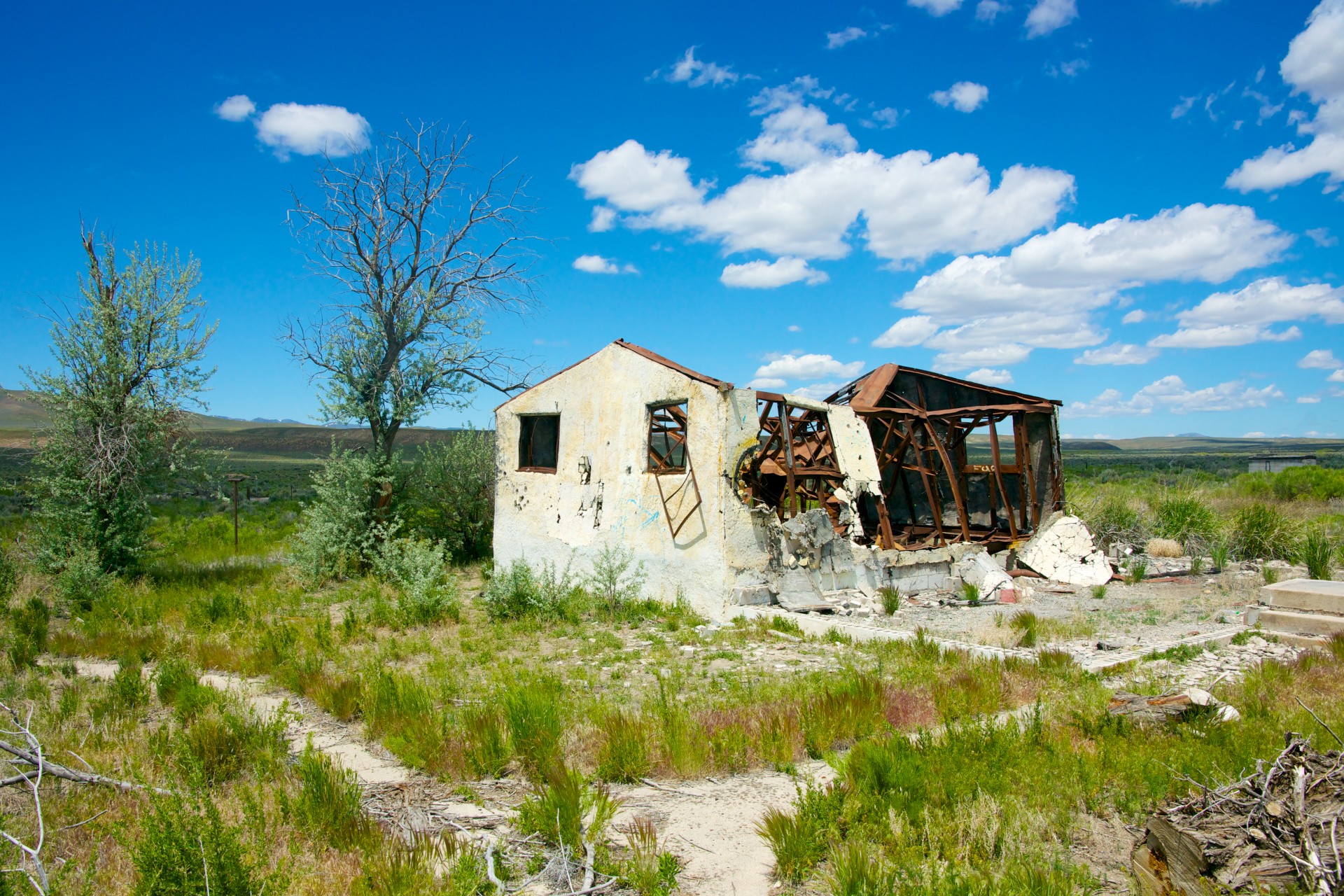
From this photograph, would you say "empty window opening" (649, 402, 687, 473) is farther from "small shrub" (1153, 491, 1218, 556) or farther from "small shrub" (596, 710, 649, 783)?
"small shrub" (1153, 491, 1218, 556)

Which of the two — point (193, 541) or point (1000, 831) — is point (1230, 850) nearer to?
point (1000, 831)

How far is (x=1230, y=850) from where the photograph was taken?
379cm

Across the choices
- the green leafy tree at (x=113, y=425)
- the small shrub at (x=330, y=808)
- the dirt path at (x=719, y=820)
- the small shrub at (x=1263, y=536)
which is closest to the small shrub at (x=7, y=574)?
the green leafy tree at (x=113, y=425)

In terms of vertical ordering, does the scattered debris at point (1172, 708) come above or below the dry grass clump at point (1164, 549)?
below

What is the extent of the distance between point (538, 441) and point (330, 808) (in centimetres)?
1180

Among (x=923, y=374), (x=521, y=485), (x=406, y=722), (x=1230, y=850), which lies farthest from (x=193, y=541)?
(x=1230, y=850)

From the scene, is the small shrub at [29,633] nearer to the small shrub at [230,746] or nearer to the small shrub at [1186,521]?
the small shrub at [230,746]

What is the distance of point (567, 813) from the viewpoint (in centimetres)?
472

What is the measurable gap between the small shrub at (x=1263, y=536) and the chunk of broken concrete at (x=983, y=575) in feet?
20.7

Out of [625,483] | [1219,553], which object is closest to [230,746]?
[625,483]

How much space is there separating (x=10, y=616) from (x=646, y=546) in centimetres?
997

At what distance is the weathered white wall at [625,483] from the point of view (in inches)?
467

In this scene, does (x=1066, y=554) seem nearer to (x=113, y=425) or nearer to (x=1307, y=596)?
(x=1307, y=596)

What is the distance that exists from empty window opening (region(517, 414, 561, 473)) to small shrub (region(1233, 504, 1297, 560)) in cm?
1539
